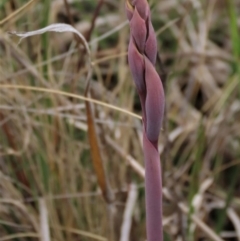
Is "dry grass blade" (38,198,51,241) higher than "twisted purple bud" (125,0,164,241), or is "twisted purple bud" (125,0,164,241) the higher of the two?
"twisted purple bud" (125,0,164,241)

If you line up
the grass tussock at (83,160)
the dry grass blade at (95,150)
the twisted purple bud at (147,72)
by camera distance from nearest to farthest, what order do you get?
the twisted purple bud at (147,72) < the dry grass blade at (95,150) < the grass tussock at (83,160)

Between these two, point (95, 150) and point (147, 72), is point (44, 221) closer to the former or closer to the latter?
point (95, 150)

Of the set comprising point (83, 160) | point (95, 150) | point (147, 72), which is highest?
point (147, 72)

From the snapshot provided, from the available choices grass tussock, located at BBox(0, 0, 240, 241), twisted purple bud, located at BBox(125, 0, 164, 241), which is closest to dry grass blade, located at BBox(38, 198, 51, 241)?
grass tussock, located at BBox(0, 0, 240, 241)

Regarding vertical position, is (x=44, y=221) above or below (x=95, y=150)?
below

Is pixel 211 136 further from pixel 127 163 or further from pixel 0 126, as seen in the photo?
pixel 0 126

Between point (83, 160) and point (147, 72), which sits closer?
point (147, 72)

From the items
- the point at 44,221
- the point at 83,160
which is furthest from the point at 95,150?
the point at 83,160

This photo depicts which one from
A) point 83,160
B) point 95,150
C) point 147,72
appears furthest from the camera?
point 83,160

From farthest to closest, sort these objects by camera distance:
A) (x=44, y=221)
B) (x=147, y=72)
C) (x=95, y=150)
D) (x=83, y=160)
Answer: (x=83, y=160) → (x=44, y=221) → (x=95, y=150) → (x=147, y=72)

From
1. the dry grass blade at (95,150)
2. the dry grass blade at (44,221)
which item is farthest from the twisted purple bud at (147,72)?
the dry grass blade at (44,221)

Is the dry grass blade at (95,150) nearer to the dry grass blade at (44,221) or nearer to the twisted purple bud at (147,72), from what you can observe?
the dry grass blade at (44,221)

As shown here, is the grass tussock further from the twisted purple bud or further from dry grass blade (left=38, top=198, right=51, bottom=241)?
the twisted purple bud

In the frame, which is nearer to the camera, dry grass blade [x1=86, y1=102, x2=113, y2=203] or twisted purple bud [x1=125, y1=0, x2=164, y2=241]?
twisted purple bud [x1=125, y1=0, x2=164, y2=241]
